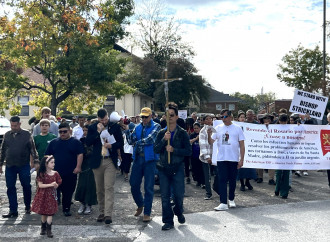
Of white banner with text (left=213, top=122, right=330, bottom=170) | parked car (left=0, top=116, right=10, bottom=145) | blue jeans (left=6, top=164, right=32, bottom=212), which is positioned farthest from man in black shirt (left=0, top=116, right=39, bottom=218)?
parked car (left=0, top=116, right=10, bottom=145)

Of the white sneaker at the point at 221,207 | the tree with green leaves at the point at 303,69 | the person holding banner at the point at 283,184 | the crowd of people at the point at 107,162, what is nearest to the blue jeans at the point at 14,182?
the crowd of people at the point at 107,162

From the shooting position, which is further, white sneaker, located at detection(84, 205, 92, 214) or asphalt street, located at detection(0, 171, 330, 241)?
white sneaker, located at detection(84, 205, 92, 214)

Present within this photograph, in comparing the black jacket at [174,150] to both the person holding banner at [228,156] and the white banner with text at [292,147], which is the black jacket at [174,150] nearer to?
the person holding banner at [228,156]

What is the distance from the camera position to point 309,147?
10.4m

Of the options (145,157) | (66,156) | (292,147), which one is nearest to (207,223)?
(145,157)

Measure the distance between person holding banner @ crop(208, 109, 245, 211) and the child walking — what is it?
3123 mm

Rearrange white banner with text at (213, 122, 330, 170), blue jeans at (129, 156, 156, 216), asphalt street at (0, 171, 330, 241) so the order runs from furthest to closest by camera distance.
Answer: white banner with text at (213, 122, 330, 170) < blue jeans at (129, 156, 156, 216) < asphalt street at (0, 171, 330, 241)

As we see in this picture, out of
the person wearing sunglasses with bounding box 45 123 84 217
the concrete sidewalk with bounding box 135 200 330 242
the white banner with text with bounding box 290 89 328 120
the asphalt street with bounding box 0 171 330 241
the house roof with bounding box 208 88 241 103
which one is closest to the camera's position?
the concrete sidewalk with bounding box 135 200 330 242

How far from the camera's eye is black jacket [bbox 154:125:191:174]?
6.92 meters

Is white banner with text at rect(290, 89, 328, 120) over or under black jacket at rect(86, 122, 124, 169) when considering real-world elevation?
over

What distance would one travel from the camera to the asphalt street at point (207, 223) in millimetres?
6376

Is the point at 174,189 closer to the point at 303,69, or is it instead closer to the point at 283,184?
the point at 283,184

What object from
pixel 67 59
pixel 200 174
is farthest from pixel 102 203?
pixel 67 59

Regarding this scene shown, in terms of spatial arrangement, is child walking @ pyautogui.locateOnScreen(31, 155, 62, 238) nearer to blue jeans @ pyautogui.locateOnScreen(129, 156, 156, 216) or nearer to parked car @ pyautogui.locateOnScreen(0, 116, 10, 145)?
blue jeans @ pyautogui.locateOnScreen(129, 156, 156, 216)
